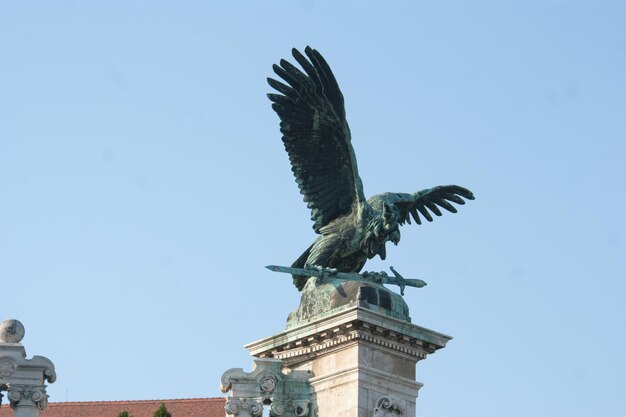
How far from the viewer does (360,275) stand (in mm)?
29766

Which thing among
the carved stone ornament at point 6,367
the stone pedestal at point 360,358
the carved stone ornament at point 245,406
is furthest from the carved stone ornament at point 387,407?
the carved stone ornament at point 6,367

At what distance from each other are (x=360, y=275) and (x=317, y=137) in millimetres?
2905

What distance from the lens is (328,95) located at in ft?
99.4

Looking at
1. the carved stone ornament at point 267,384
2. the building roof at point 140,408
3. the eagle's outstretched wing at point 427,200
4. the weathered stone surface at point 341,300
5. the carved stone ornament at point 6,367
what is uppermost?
the building roof at point 140,408

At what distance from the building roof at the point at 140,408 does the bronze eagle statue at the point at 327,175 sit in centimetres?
3743

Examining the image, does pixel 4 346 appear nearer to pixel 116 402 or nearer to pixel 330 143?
pixel 330 143

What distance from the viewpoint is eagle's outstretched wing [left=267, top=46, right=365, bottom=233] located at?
3022 centimetres

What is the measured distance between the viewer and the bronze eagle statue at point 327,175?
2994 centimetres

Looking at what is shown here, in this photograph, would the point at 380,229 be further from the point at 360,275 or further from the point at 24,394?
the point at 24,394

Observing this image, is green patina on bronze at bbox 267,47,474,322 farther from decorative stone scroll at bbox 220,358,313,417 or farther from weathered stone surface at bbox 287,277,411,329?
decorative stone scroll at bbox 220,358,313,417

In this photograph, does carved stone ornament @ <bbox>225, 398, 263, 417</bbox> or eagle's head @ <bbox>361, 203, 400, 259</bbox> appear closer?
carved stone ornament @ <bbox>225, 398, 263, 417</bbox>

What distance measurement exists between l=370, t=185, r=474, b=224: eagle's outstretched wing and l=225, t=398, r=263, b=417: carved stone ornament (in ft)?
15.9

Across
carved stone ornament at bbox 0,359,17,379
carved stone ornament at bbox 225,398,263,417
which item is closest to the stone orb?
carved stone ornament at bbox 0,359,17,379

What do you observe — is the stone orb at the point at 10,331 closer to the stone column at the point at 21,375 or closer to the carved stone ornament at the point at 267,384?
the stone column at the point at 21,375
